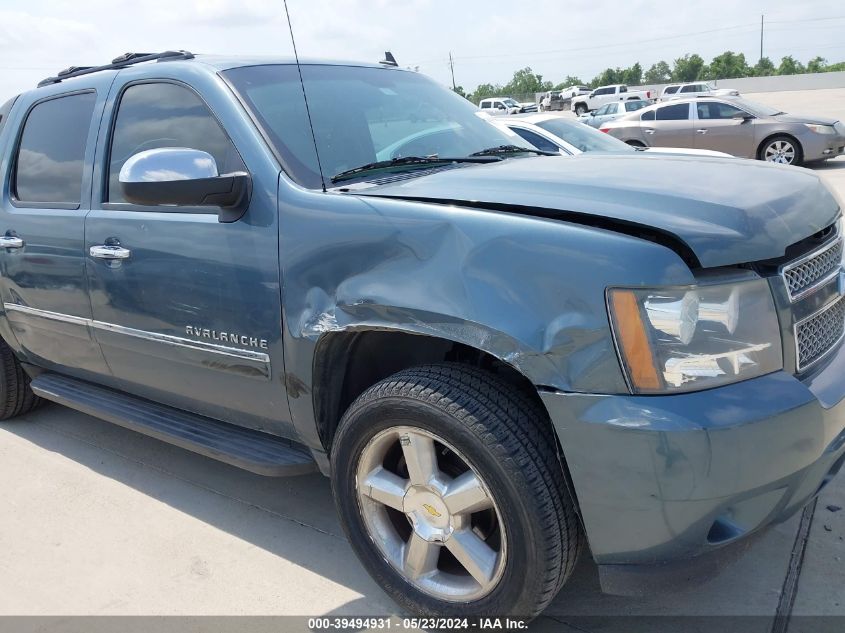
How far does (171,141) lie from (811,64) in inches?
3914

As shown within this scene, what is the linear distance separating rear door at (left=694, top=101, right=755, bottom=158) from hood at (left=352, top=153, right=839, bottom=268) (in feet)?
42.8

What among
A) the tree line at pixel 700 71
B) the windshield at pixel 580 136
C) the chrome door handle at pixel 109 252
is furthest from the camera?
the tree line at pixel 700 71

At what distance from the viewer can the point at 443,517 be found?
2250mm

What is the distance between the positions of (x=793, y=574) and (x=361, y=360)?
1.64 metres

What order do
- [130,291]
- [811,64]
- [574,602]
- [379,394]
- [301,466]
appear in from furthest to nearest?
[811,64], [130,291], [301,466], [574,602], [379,394]

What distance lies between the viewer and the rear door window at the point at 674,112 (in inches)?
600

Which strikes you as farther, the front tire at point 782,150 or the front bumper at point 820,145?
the front tire at point 782,150

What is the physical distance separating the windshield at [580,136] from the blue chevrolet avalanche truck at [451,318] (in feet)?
17.4

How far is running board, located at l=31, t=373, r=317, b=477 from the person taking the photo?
107 inches

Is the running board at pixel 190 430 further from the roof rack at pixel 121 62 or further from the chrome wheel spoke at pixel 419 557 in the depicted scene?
the roof rack at pixel 121 62

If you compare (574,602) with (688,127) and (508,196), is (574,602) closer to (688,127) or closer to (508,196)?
(508,196)

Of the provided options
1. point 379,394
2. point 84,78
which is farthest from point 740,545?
point 84,78

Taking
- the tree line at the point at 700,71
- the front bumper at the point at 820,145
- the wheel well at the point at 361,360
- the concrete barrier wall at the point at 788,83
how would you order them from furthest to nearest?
the tree line at the point at 700,71
the concrete barrier wall at the point at 788,83
the front bumper at the point at 820,145
the wheel well at the point at 361,360

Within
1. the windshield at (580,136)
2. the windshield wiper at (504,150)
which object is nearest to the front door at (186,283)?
the windshield wiper at (504,150)
